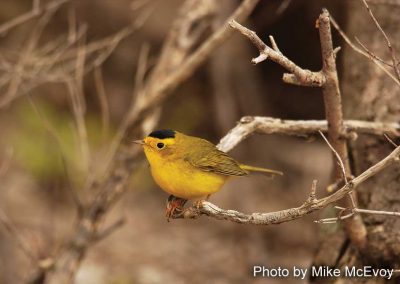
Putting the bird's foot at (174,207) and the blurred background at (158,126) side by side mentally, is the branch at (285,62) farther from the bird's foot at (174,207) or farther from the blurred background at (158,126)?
the blurred background at (158,126)

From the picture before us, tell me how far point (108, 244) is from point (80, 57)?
3.10m

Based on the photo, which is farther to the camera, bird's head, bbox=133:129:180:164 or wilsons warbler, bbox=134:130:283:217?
bird's head, bbox=133:129:180:164

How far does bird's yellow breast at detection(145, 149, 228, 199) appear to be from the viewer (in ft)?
12.9

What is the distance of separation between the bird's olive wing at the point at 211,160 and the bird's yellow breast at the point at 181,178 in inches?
1.4

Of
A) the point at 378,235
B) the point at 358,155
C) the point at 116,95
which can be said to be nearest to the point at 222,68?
the point at 116,95

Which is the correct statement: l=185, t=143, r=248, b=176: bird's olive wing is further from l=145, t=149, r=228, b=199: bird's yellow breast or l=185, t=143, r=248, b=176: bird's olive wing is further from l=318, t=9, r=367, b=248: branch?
l=318, t=9, r=367, b=248: branch

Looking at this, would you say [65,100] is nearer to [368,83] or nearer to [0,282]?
[0,282]

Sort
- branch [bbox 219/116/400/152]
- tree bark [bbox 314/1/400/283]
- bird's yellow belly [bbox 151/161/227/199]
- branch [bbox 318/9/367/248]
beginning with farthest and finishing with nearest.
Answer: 1. tree bark [bbox 314/1/400/283]
2. branch [bbox 219/116/400/152]
3. bird's yellow belly [bbox 151/161/227/199]
4. branch [bbox 318/9/367/248]

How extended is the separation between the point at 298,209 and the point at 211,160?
1.15 meters

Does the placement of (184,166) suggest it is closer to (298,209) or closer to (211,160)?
(211,160)

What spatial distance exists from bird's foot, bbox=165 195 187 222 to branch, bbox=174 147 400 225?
1.48 ft

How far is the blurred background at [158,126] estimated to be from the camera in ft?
24.4

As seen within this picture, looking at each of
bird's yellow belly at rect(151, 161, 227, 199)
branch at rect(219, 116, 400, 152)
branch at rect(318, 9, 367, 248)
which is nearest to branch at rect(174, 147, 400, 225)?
branch at rect(318, 9, 367, 248)

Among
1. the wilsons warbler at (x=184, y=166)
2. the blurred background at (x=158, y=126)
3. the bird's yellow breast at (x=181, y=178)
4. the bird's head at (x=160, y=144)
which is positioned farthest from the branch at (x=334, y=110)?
the blurred background at (x=158, y=126)
